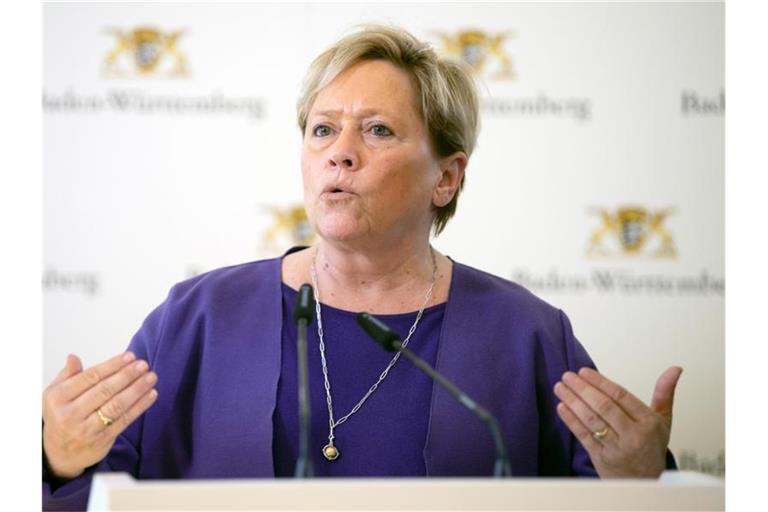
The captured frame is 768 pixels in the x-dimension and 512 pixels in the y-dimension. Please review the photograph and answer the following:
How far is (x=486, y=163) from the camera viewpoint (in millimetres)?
2969

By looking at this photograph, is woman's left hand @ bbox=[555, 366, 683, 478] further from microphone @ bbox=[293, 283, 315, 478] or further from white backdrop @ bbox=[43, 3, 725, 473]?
white backdrop @ bbox=[43, 3, 725, 473]

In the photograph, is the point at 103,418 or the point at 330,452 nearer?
the point at 103,418

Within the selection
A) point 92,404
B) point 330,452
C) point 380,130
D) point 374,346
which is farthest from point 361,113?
point 92,404

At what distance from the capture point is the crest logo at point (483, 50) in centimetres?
294

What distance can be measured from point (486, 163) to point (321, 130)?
0.92 m

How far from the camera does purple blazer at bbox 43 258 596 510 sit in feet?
6.70

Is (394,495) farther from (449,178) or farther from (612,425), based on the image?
(449,178)

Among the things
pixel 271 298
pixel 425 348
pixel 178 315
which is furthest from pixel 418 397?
pixel 178 315

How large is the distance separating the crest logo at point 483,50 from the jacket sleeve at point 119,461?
1219mm

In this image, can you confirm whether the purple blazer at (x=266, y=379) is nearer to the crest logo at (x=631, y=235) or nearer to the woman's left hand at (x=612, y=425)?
the woman's left hand at (x=612, y=425)

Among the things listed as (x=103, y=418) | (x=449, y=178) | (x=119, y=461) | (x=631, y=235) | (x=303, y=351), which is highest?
(x=449, y=178)

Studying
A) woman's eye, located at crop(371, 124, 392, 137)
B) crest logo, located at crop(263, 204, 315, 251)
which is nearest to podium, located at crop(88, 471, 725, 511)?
woman's eye, located at crop(371, 124, 392, 137)

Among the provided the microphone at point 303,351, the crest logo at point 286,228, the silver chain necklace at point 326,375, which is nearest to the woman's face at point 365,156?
the silver chain necklace at point 326,375
